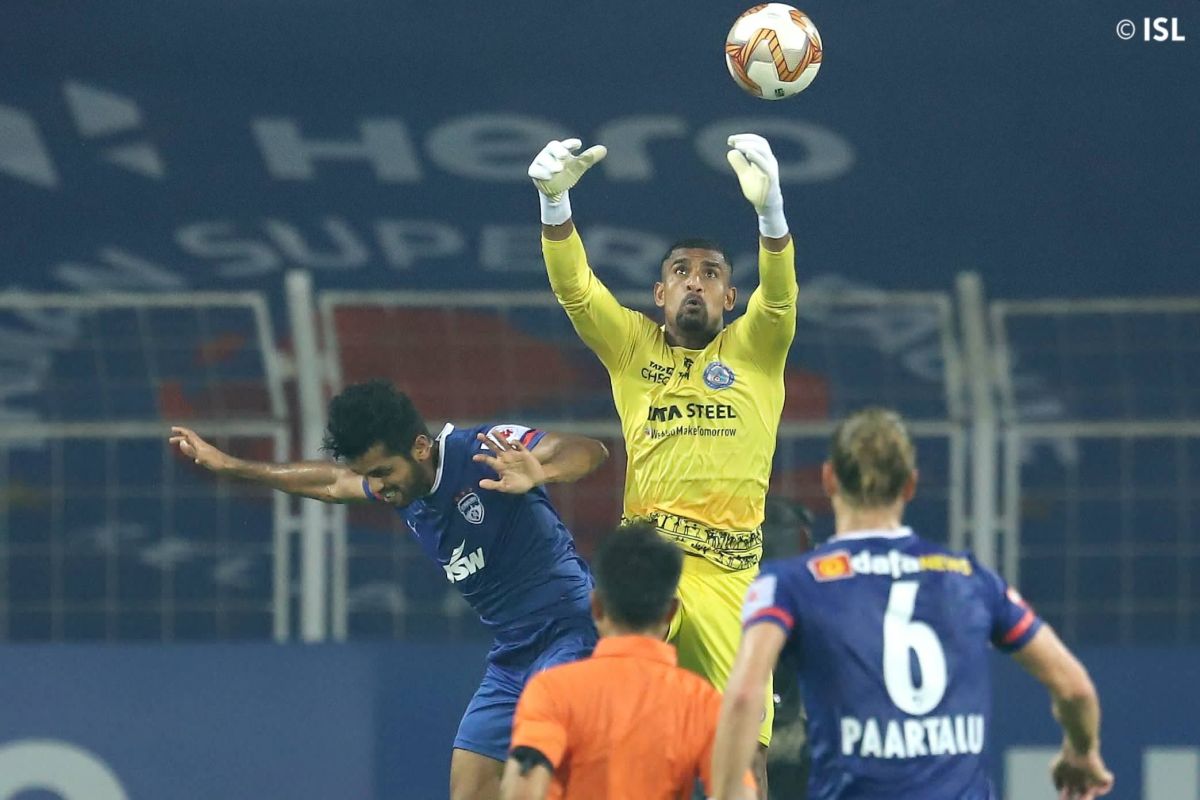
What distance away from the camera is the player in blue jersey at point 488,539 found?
20.7 feet

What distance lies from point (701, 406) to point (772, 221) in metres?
0.65

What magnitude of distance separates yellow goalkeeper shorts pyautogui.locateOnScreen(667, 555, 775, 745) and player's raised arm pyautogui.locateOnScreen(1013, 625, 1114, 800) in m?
1.99

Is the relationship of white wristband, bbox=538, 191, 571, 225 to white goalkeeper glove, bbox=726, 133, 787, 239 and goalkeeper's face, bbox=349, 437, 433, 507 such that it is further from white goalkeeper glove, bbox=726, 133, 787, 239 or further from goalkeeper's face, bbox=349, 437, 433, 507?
goalkeeper's face, bbox=349, 437, 433, 507

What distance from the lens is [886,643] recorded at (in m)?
4.42

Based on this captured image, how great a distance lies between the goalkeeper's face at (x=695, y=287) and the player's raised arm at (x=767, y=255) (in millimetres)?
123

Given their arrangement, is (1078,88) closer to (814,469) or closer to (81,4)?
(814,469)

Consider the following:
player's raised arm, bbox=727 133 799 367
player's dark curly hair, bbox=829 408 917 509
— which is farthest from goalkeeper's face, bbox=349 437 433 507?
player's dark curly hair, bbox=829 408 917 509

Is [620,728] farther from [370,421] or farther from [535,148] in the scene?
[535,148]

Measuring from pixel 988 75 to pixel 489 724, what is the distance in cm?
629

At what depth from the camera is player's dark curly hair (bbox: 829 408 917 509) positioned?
447 cm

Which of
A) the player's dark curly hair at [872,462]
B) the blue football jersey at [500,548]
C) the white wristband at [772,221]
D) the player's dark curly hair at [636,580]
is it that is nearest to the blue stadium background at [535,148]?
the blue football jersey at [500,548]

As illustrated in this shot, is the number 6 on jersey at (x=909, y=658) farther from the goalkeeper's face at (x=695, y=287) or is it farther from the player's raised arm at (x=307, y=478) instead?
the player's raised arm at (x=307, y=478)

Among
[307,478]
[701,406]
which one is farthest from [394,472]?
[701,406]

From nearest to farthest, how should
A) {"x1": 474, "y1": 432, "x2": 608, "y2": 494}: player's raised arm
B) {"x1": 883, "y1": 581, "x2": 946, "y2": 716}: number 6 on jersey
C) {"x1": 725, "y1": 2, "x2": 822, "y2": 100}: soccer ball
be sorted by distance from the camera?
{"x1": 883, "y1": 581, "x2": 946, "y2": 716}: number 6 on jersey < {"x1": 474, "y1": 432, "x2": 608, "y2": 494}: player's raised arm < {"x1": 725, "y1": 2, "x2": 822, "y2": 100}: soccer ball
